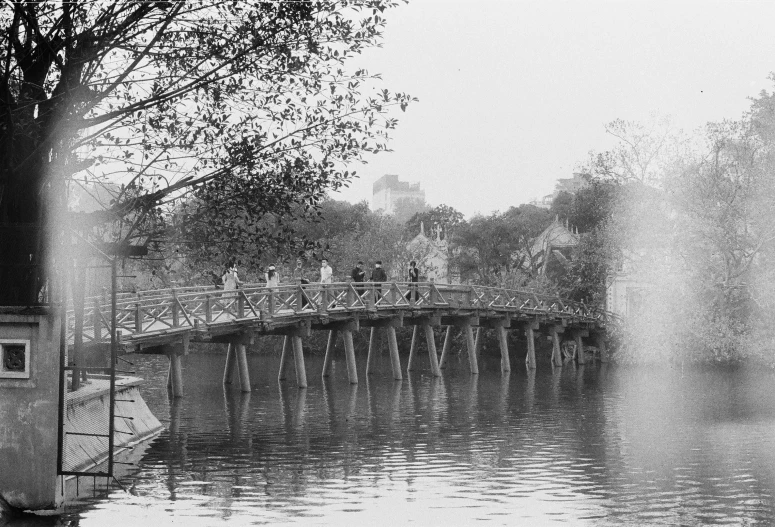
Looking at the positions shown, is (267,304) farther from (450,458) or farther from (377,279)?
(450,458)

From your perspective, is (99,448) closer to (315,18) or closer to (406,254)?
(315,18)

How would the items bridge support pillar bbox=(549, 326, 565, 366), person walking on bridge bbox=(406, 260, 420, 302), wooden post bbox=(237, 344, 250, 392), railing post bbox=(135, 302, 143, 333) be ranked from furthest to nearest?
1. bridge support pillar bbox=(549, 326, 565, 366)
2. person walking on bridge bbox=(406, 260, 420, 302)
3. wooden post bbox=(237, 344, 250, 392)
4. railing post bbox=(135, 302, 143, 333)

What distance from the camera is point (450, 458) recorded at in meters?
21.6

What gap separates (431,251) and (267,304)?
40.0 m

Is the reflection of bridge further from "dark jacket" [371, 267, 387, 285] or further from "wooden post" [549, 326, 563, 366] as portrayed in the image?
"dark jacket" [371, 267, 387, 285]

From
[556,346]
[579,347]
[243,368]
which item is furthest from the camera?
[579,347]

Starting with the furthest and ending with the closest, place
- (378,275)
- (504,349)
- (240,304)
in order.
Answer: (504,349)
(378,275)
(240,304)

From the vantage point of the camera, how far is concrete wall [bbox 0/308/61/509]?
1439cm

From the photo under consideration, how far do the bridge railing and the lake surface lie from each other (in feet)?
7.63

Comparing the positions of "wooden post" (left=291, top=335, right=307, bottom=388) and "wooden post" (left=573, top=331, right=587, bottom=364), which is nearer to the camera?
"wooden post" (left=291, top=335, right=307, bottom=388)

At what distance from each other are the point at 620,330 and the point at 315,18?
40.2 metres

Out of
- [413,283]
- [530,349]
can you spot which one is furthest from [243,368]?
[530,349]

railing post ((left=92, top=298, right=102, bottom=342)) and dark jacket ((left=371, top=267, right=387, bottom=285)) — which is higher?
dark jacket ((left=371, top=267, right=387, bottom=285))

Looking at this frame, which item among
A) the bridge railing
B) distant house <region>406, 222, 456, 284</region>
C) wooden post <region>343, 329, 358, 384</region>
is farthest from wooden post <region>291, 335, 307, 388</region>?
distant house <region>406, 222, 456, 284</region>
